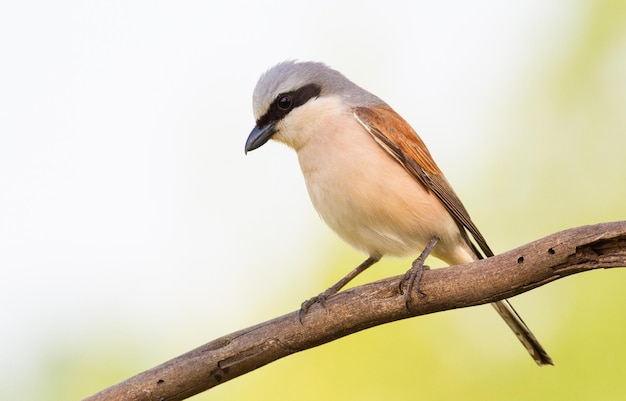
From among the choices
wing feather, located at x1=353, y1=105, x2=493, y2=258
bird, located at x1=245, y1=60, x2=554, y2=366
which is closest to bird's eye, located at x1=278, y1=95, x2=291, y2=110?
bird, located at x1=245, y1=60, x2=554, y2=366

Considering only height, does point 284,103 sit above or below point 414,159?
above

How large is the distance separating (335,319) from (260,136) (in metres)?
1.38

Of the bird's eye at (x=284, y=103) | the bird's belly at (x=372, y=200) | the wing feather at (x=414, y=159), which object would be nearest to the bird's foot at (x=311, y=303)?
the bird's belly at (x=372, y=200)

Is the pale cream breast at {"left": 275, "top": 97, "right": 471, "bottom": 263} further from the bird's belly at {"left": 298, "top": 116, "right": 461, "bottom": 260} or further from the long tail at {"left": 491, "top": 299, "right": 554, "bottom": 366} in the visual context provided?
the long tail at {"left": 491, "top": 299, "right": 554, "bottom": 366}

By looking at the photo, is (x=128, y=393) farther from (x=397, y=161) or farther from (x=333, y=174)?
(x=397, y=161)

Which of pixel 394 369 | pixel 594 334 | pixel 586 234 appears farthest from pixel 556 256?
pixel 394 369

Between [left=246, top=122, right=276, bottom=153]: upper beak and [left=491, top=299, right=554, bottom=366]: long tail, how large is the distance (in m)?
1.68

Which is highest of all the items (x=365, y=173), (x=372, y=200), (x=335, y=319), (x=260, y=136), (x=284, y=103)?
(x=284, y=103)

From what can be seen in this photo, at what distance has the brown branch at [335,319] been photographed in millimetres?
3455

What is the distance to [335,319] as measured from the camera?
3775mm

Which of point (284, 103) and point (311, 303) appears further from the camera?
point (284, 103)

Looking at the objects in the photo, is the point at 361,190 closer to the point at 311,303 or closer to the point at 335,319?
the point at 311,303

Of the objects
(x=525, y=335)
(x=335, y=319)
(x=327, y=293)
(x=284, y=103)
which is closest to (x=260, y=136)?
(x=284, y=103)

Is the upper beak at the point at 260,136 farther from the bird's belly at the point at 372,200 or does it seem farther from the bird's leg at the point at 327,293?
the bird's leg at the point at 327,293
